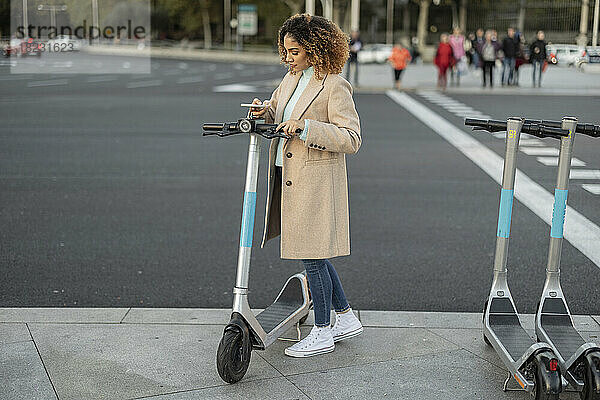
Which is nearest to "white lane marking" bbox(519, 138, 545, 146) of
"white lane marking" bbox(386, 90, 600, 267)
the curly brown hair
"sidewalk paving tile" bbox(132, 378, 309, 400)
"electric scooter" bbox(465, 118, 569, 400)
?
"white lane marking" bbox(386, 90, 600, 267)

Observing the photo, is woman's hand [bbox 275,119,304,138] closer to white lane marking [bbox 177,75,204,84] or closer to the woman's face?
the woman's face

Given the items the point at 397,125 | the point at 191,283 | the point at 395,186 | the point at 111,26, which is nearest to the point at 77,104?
the point at 397,125

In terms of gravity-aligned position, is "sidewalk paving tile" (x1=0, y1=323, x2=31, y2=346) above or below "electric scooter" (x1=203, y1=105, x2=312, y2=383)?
below

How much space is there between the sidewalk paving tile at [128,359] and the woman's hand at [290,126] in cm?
121

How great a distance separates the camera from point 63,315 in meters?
5.04

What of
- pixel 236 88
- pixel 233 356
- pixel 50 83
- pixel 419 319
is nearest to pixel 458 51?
pixel 236 88

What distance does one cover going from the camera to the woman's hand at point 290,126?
407 cm

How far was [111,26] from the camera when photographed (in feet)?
168

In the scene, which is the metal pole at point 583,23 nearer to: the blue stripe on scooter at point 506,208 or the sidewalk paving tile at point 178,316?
the blue stripe on scooter at point 506,208

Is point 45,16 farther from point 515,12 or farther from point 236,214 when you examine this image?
point 515,12

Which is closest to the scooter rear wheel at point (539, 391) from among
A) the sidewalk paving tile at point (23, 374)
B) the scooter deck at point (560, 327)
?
the scooter deck at point (560, 327)

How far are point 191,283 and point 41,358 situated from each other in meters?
1.84

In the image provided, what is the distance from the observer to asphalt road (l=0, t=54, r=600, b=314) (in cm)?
594

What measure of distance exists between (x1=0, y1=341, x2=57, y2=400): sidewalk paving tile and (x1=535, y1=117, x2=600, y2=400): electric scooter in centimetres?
239
